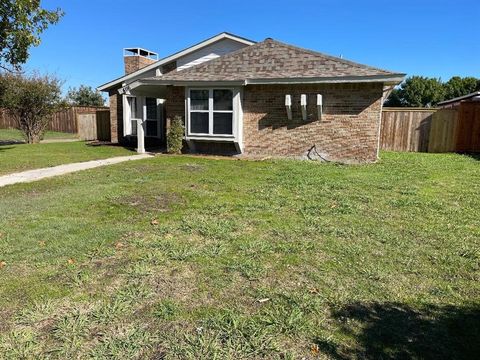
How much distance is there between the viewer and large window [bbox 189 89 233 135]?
12.8 metres

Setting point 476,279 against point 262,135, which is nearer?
point 476,279

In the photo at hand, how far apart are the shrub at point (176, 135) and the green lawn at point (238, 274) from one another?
6.38 metres

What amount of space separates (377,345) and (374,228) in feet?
9.03

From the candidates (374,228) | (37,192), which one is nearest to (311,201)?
(374,228)

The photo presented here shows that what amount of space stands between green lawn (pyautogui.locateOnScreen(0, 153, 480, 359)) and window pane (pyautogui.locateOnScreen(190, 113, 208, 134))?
20.0ft

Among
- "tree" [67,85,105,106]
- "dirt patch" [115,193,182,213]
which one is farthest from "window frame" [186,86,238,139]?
"tree" [67,85,105,106]

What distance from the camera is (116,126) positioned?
1834 centimetres

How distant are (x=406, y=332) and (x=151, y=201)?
4.79m

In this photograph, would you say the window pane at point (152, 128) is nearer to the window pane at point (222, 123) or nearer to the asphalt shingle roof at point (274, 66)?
the asphalt shingle roof at point (274, 66)

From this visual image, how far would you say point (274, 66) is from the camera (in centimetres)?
1288

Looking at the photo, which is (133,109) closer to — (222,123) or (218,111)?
(218,111)

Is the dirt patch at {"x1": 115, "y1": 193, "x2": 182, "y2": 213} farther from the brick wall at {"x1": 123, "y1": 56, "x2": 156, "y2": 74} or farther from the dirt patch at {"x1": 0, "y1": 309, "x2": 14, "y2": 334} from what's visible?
the brick wall at {"x1": 123, "y1": 56, "x2": 156, "y2": 74}

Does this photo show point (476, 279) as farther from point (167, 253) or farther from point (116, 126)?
point (116, 126)

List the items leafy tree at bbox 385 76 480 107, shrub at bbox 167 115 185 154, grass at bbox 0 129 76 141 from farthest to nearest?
leafy tree at bbox 385 76 480 107, grass at bbox 0 129 76 141, shrub at bbox 167 115 185 154
